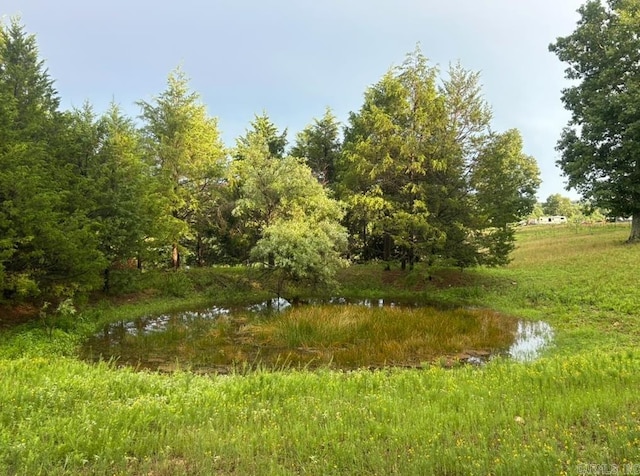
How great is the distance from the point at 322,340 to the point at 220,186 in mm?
16341

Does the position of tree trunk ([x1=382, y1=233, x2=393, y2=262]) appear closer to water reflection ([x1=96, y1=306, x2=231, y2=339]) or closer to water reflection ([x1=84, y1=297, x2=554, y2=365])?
water reflection ([x1=84, y1=297, x2=554, y2=365])

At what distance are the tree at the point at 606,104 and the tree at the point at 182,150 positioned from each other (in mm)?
24045

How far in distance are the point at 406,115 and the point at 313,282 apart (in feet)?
35.3

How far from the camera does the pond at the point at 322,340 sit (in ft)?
35.0

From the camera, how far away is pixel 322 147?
1258 inches

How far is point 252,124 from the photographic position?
33.5m

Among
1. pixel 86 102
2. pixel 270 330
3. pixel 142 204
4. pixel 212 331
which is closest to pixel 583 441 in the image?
pixel 270 330

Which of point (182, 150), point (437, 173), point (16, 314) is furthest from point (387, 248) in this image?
point (16, 314)

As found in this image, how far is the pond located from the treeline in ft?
9.40

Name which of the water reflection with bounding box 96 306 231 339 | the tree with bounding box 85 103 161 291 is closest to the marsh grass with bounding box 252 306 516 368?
the water reflection with bounding box 96 306 231 339

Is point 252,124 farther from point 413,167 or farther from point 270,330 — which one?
point 270,330

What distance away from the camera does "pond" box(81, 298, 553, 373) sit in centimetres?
1067

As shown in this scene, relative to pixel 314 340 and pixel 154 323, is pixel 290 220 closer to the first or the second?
pixel 154 323

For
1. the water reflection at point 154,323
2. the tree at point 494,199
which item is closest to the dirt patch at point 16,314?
the water reflection at point 154,323
